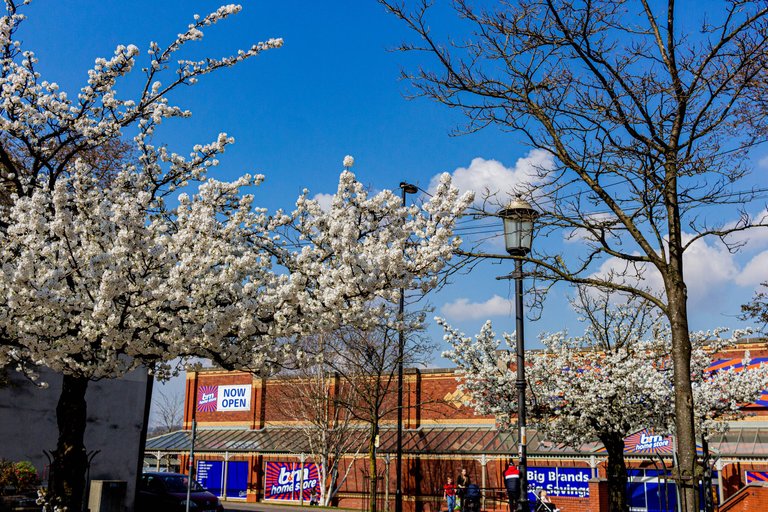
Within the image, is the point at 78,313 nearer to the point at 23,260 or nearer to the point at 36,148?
the point at 23,260

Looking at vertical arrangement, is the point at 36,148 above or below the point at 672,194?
above

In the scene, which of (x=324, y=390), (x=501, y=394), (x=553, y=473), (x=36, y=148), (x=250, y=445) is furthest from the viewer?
(x=250, y=445)

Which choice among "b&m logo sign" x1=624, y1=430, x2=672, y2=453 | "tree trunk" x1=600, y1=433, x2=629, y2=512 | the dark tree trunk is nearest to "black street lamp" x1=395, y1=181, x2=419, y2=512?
"tree trunk" x1=600, y1=433, x2=629, y2=512

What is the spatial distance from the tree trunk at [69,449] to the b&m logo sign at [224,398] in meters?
32.6

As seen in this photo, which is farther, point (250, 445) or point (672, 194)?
point (250, 445)

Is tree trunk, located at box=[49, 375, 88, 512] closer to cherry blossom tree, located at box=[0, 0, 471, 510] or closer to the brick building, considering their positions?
cherry blossom tree, located at box=[0, 0, 471, 510]

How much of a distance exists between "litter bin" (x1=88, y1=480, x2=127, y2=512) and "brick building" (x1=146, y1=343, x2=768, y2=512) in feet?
35.3

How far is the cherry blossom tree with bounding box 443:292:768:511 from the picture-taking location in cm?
2027

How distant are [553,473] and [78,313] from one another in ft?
81.8

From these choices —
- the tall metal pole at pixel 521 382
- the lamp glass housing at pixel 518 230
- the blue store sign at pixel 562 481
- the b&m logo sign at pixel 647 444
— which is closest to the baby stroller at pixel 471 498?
the blue store sign at pixel 562 481

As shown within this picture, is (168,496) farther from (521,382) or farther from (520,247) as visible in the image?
(520,247)

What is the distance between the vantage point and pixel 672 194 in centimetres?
912

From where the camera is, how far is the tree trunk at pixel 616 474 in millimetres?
A: 19703

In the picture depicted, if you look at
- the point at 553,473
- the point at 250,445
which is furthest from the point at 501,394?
the point at 250,445
